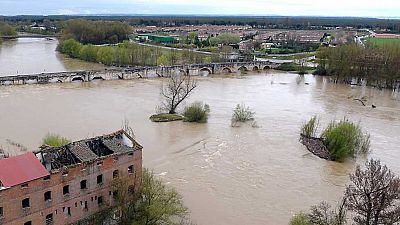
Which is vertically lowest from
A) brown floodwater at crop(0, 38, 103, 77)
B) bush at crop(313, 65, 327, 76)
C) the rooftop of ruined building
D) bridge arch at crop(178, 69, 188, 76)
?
brown floodwater at crop(0, 38, 103, 77)

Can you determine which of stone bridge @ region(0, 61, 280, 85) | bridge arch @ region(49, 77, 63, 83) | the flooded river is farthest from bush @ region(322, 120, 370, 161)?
bridge arch @ region(49, 77, 63, 83)

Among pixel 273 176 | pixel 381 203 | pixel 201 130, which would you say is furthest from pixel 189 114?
pixel 381 203

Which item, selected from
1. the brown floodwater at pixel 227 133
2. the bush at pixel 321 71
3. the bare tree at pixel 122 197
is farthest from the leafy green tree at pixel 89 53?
the bare tree at pixel 122 197

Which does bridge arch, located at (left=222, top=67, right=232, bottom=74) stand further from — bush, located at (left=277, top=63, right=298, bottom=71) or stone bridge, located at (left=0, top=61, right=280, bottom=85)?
bush, located at (left=277, top=63, right=298, bottom=71)

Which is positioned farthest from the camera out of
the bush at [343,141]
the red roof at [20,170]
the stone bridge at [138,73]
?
the stone bridge at [138,73]

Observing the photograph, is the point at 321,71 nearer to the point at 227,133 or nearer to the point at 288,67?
the point at 288,67

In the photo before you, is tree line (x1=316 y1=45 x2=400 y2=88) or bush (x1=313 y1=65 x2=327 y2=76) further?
bush (x1=313 y1=65 x2=327 y2=76)

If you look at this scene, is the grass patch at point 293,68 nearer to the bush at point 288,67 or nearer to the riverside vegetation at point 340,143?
the bush at point 288,67
